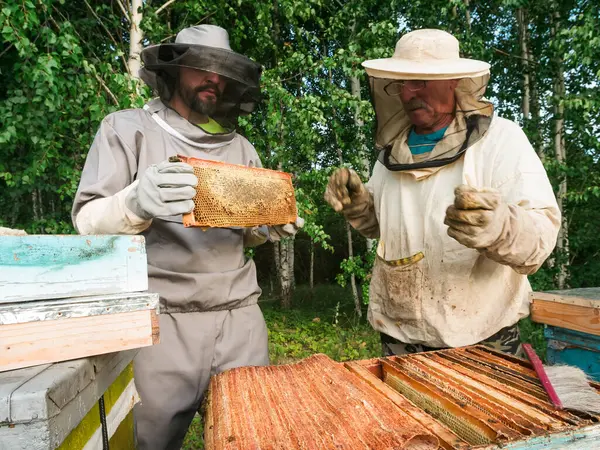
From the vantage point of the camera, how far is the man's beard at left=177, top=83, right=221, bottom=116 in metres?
2.15

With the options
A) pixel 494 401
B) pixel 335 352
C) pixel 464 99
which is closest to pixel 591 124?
pixel 335 352

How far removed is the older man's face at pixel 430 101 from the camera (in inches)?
77.5

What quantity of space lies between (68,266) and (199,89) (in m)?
1.37

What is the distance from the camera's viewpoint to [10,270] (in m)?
0.99

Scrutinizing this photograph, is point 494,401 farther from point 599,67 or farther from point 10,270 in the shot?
point 599,67

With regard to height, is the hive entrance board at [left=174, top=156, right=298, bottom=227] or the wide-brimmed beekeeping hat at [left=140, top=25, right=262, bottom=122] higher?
the wide-brimmed beekeeping hat at [left=140, top=25, right=262, bottom=122]

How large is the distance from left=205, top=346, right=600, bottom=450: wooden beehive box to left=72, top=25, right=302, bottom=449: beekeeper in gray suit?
628 mm

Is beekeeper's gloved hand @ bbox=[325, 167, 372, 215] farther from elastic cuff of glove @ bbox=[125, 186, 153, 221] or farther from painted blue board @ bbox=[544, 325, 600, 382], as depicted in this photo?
painted blue board @ bbox=[544, 325, 600, 382]

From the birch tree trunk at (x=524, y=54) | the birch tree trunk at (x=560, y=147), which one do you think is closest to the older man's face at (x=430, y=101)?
the birch tree trunk at (x=560, y=147)

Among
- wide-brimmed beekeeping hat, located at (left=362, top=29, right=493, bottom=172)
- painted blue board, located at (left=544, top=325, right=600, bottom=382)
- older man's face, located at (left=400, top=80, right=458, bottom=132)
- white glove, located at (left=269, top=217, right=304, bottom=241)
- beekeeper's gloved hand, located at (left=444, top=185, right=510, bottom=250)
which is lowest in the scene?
painted blue board, located at (left=544, top=325, right=600, bottom=382)

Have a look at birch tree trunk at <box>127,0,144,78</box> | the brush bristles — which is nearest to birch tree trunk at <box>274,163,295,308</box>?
birch tree trunk at <box>127,0,144,78</box>

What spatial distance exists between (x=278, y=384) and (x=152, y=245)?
40.9 inches

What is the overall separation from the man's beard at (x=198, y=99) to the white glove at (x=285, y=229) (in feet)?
2.42

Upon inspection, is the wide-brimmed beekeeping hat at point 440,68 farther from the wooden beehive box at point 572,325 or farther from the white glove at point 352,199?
the wooden beehive box at point 572,325
